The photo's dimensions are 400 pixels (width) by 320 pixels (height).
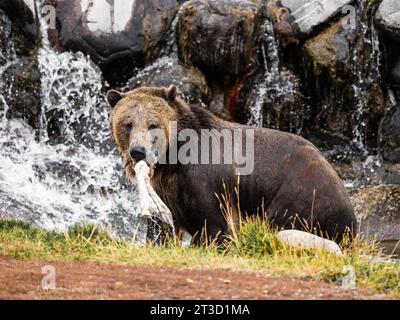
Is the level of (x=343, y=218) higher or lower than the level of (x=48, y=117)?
lower

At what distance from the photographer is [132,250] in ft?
25.3

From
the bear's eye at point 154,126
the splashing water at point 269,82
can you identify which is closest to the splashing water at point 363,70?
the splashing water at point 269,82

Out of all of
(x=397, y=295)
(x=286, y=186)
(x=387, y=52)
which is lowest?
(x=397, y=295)

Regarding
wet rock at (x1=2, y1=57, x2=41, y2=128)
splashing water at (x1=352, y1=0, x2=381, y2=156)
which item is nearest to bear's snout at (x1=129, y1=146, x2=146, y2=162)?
wet rock at (x1=2, y1=57, x2=41, y2=128)

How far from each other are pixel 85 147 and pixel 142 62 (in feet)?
6.39

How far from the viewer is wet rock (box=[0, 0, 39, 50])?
15.1 metres

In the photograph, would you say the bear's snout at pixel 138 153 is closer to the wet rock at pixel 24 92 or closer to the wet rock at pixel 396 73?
the wet rock at pixel 24 92

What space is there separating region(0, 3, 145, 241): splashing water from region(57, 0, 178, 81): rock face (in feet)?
0.91

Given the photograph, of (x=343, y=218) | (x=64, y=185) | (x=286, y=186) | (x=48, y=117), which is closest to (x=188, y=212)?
(x=286, y=186)

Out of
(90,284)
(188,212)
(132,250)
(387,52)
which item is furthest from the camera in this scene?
(387,52)

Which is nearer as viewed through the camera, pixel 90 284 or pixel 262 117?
pixel 90 284

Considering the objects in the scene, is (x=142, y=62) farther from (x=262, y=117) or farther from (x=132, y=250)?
(x=132, y=250)

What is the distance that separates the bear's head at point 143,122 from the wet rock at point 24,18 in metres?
6.39

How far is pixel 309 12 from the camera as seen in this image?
1619cm
